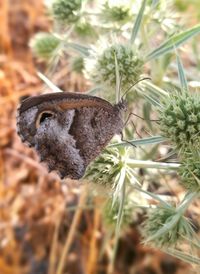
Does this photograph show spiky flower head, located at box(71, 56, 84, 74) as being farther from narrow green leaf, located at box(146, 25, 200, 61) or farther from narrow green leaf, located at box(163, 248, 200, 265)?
narrow green leaf, located at box(163, 248, 200, 265)

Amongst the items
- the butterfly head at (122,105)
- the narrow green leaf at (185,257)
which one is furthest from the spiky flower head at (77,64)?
the narrow green leaf at (185,257)

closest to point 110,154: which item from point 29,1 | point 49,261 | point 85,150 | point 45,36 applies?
point 85,150

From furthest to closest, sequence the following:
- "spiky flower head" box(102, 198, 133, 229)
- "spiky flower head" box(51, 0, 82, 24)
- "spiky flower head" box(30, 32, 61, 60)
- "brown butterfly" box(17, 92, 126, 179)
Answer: "spiky flower head" box(30, 32, 61, 60), "spiky flower head" box(51, 0, 82, 24), "spiky flower head" box(102, 198, 133, 229), "brown butterfly" box(17, 92, 126, 179)

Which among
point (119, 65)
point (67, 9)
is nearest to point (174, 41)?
point (119, 65)

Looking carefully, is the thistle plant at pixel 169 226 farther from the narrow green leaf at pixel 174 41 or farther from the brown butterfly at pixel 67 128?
the narrow green leaf at pixel 174 41

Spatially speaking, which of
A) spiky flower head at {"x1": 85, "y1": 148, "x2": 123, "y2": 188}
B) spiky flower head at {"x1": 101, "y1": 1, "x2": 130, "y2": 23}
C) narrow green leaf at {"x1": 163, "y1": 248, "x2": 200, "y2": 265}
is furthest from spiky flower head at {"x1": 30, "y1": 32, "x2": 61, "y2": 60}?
narrow green leaf at {"x1": 163, "y1": 248, "x2": 200, "y2": 265}
